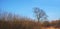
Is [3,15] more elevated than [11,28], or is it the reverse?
[3,15]

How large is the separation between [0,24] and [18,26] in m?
1.42

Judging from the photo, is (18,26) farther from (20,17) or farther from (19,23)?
(20,17)

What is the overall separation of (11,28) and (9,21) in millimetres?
584

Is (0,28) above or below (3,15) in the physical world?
below

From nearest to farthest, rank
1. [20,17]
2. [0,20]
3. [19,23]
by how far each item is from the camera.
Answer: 1. [0,20]
2. [19,23]
3. [20,17]

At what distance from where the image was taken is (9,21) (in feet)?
36.0

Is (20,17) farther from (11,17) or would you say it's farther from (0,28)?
(0,28)

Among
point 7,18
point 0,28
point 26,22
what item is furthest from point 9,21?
point 26,22

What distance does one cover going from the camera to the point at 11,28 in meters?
10.6

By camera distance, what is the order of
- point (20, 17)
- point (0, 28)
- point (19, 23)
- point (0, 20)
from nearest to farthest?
point (0, 28) → point (0, 20) → point (19, 23) → point (20, 17)

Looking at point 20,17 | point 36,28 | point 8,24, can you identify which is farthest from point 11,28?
point 36,28

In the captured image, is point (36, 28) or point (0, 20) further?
point (36, 28)

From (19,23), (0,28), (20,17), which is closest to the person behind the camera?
(0,28)

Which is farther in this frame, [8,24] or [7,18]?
[7,18]
